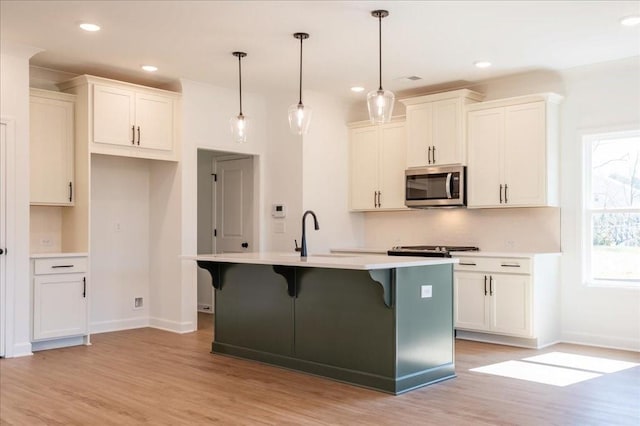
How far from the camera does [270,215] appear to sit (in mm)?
7703

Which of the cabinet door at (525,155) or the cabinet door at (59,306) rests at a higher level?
the cabinet door at (525,155)

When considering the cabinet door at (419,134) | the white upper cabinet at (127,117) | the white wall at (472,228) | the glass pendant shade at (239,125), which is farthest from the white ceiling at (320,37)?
the white wall at (472,228)

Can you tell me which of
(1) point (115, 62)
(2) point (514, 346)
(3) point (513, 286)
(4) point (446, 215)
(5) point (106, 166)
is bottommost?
(2) point (514, 346)

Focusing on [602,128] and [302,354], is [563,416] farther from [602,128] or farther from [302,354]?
[602,128]

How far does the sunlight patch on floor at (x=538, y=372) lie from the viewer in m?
4.68

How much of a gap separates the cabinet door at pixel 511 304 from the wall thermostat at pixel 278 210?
2.62 m

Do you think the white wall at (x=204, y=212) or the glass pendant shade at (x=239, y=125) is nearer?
the glass pendant shade at (x=239, y=125)

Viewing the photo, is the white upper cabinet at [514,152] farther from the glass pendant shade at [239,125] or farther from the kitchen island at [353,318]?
the glass pendant shade at [239,125]

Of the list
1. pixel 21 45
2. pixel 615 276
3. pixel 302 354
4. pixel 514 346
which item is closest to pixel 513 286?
pixel 514 346

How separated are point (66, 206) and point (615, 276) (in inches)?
218

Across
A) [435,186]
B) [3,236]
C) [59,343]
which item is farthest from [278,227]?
[3,236]

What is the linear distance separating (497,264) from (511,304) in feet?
1.33

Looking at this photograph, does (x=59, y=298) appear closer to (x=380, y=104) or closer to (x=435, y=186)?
(x=380, y=104)

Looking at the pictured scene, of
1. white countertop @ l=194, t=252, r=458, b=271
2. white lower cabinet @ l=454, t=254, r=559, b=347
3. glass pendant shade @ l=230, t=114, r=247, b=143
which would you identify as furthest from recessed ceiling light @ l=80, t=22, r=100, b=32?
white lower cabinet @ l=454, t=254, r=559, b=347
